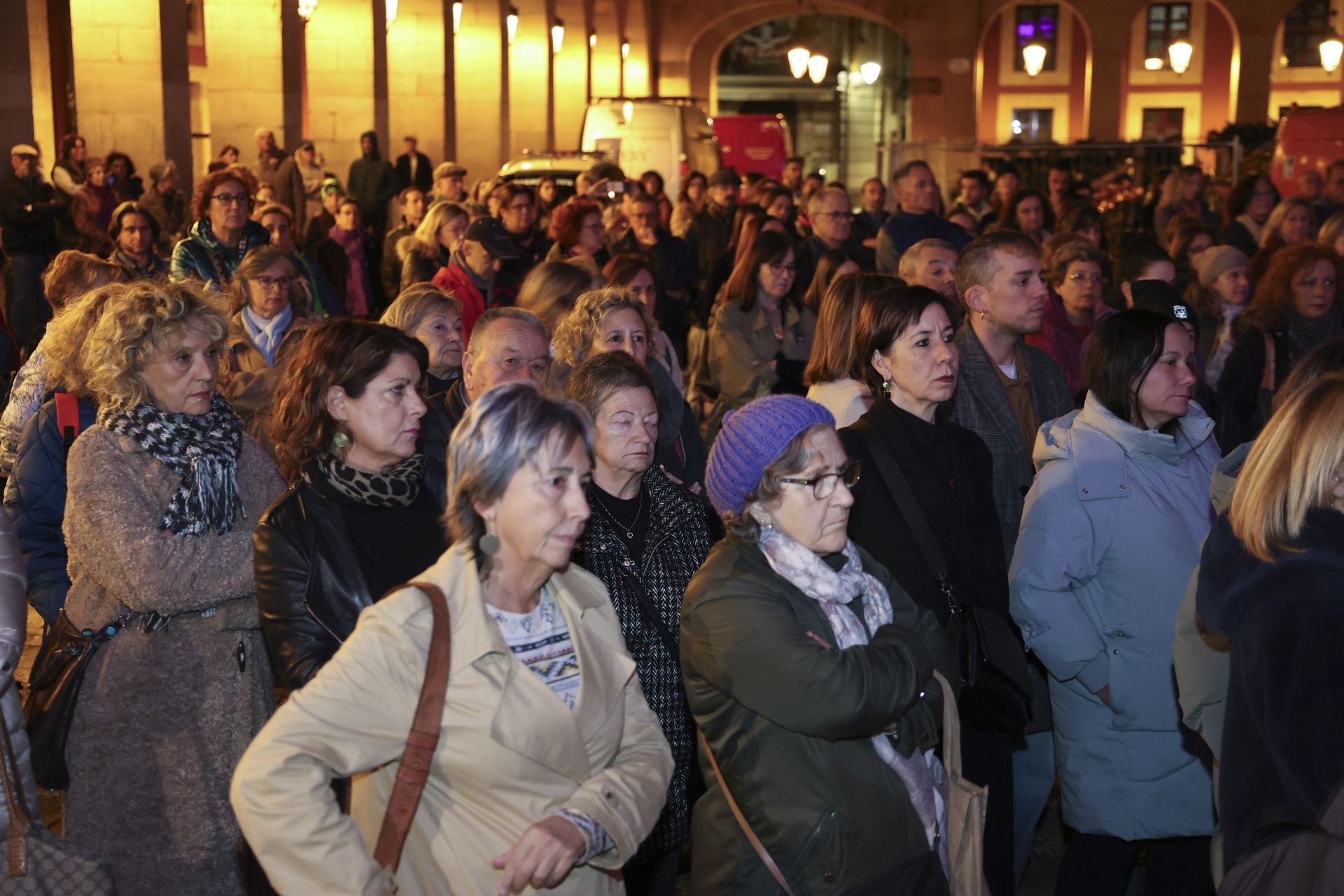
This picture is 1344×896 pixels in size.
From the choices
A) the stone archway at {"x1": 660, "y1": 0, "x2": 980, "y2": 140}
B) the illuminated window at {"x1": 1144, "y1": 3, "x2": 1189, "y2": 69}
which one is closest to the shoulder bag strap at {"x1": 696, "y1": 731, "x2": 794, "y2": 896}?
the stone archway at {"x1": 660, "y1": 0, "x2": 980, "y2": 140}

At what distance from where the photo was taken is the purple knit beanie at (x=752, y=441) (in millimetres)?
3311

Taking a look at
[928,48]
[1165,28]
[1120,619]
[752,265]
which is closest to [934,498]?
[1120,619]

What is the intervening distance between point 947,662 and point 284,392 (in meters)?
1.86

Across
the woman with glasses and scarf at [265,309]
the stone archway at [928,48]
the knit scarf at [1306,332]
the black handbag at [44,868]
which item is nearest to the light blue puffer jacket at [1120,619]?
the black handbag at [44,868]

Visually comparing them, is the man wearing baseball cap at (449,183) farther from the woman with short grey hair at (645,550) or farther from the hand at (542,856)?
the hand at (542,856)

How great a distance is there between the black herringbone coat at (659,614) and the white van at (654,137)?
62.0 feet

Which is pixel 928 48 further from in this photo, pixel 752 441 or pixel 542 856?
pixel 542 856

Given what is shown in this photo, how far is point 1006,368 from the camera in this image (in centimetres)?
552

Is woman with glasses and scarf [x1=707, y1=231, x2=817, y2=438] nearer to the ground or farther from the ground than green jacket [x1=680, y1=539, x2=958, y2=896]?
farther from the ground

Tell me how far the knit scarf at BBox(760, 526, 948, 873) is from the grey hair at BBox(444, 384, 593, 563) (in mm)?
587

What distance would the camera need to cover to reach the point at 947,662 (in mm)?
3434

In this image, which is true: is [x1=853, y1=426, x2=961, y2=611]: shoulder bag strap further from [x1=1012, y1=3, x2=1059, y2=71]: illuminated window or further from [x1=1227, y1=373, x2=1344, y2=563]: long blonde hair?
[x1=1012, y1=3, x2=1059, y2=71]: illuminated window

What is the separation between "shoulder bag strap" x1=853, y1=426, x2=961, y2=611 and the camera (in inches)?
160

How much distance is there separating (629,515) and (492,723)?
1607mm
